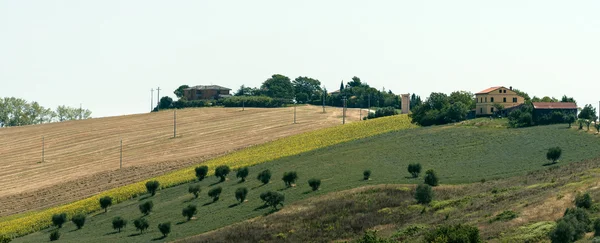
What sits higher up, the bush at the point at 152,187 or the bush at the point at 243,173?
the bush at the point at 243,173

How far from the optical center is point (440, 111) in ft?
470

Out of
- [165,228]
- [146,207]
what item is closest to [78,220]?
[146,207]

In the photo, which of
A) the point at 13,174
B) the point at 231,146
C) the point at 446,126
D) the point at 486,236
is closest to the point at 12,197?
the point at 13,174

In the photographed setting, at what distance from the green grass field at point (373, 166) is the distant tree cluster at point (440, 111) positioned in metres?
8.98

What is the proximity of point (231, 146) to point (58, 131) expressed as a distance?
195 ft

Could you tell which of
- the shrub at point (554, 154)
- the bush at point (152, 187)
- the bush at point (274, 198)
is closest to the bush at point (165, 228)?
the bush at point (274, 198)

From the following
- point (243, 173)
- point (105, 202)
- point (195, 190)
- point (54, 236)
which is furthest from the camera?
point (243, 173)

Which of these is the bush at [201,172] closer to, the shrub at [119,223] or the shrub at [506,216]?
the shrub at [119,223]

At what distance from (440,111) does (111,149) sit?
6190cm

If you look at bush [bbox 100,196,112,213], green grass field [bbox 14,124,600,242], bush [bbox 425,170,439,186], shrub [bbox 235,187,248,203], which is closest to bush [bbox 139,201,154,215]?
green grass field [bbox 14,124,600,242]

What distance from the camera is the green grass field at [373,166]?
97062 millimetres

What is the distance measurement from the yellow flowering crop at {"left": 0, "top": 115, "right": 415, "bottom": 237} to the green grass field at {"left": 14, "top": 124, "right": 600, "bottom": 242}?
3233mm

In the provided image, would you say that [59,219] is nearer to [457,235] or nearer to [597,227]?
[457,235]

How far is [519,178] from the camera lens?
93750 millimetres
